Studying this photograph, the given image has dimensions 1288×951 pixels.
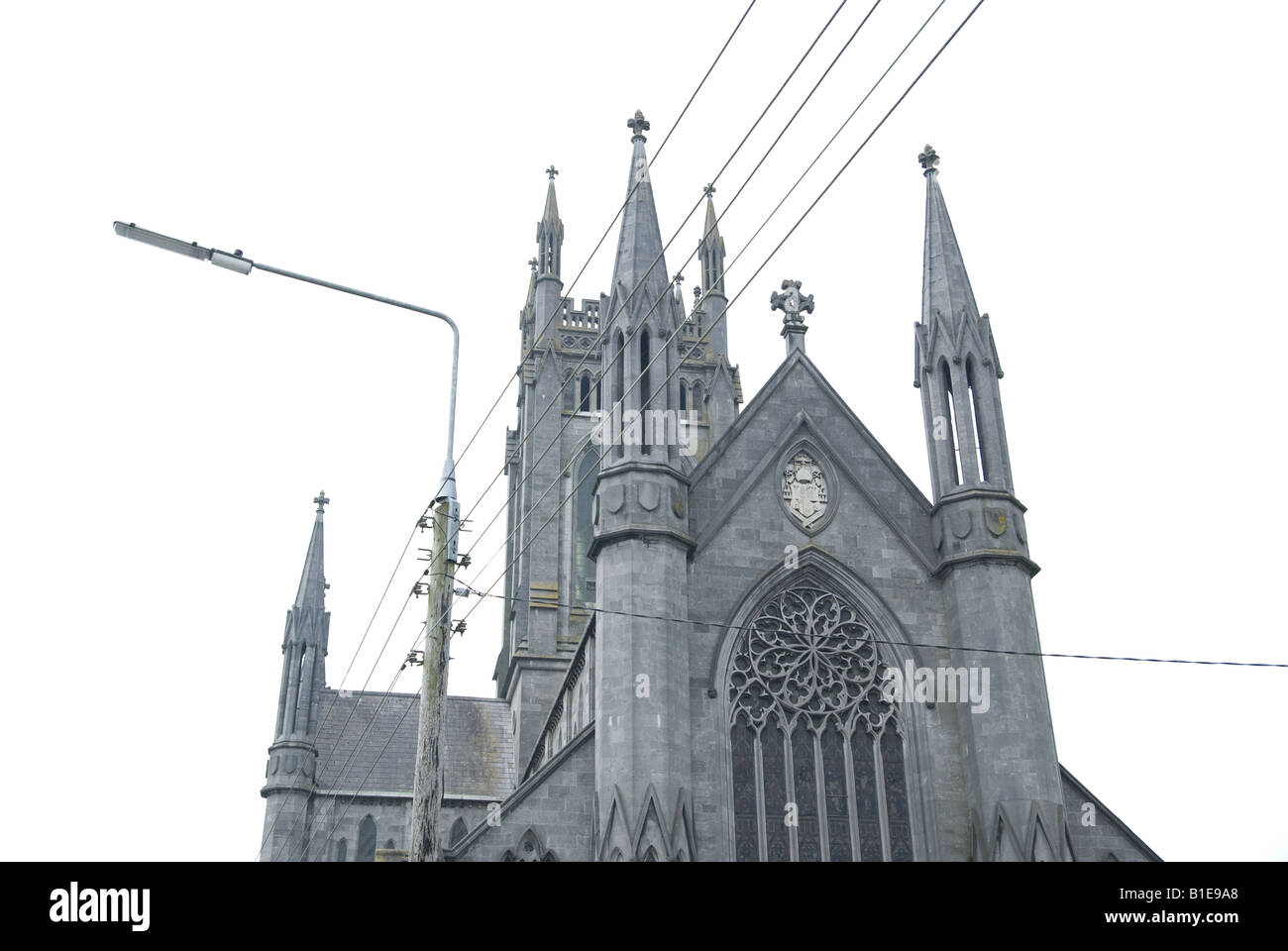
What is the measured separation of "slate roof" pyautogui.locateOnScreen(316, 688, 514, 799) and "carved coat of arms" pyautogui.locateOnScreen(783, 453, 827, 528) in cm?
2056

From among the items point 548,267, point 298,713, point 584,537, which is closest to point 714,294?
point 548,267

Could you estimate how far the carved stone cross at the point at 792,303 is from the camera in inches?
1147

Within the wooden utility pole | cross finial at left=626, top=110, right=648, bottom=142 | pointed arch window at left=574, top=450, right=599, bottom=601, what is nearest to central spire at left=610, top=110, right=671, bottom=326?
cross finial at left=626, top=110, right=648, bottom=142

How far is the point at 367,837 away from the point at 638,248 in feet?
78.8

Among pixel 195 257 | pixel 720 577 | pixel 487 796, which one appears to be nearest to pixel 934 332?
pixel 720 577

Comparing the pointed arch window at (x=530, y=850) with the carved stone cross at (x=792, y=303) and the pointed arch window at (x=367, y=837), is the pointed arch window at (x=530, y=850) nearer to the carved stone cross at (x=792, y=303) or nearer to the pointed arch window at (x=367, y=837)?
the carved stone cross at (x=792, y=303)

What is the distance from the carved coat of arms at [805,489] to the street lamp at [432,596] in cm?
1085

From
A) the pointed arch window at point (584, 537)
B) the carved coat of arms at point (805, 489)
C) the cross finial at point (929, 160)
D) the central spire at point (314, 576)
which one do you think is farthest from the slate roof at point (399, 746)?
the cross finial at point (929, 160)

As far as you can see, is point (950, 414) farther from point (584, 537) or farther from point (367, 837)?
point (367, 837)

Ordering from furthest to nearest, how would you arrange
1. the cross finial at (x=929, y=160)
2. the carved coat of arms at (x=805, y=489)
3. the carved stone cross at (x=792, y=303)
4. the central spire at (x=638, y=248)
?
the cross finial at (x=929, y=160)
the carved stone cross at (x=792, y=303)
the central spire at (x=638, y=248)
the carved coat of arms at (x=805, y=489)

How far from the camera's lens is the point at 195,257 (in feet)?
50.2

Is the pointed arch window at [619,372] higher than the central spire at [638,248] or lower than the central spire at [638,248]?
lower

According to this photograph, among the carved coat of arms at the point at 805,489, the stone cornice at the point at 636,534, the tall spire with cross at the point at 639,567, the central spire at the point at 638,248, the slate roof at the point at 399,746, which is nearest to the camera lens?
the tall spire with cross at the point at 639,567

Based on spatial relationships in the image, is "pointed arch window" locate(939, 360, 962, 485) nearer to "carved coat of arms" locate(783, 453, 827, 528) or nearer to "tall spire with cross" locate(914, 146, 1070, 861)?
"tall spire with cross" locate(914, 146, 1070, 861)
